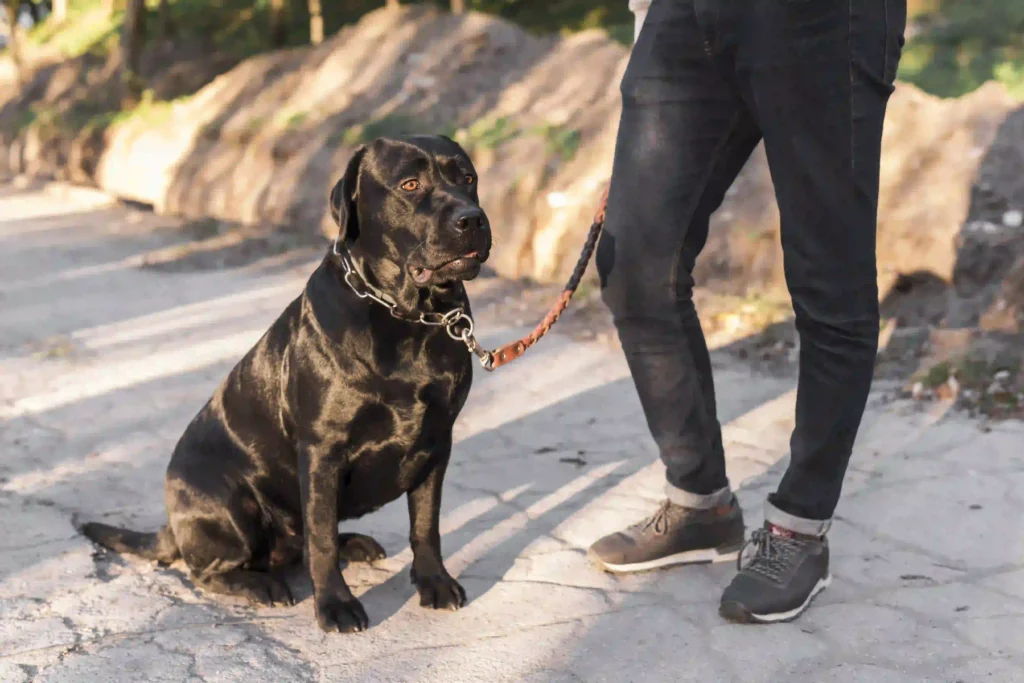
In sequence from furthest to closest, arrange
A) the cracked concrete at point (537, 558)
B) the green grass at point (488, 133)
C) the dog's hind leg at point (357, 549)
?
the green grass at point (488, 133) → the dog's hind leg at point (357, 549) → the cracked concrete at point (537, 558)

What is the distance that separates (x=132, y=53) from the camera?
15336 millimetres

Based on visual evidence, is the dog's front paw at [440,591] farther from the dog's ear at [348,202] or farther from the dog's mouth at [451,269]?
the dog's ear at [348,202]

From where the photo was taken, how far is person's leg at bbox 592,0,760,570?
2.49m

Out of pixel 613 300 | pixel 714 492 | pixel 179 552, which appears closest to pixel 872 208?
pixel 613 300

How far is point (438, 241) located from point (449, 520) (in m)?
1.12

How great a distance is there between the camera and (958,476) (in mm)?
3428

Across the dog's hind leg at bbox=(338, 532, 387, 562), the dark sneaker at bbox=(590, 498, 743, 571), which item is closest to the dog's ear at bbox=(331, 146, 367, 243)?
the dog's hind leg at bbox=(338, 532, 387, 562)

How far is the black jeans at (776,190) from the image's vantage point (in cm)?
225

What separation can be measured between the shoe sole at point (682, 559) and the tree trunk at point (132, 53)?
44.4 feet

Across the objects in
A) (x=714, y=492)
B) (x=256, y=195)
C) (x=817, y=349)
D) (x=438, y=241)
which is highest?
(x=438, y=241)

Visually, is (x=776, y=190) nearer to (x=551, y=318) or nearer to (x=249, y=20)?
(x=551, y=318)

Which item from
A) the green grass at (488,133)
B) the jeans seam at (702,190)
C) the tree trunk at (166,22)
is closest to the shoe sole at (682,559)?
the jeans seam at (702,190)

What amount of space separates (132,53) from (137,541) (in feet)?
45.6

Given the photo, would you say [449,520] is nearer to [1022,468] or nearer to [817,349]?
[817,349]
